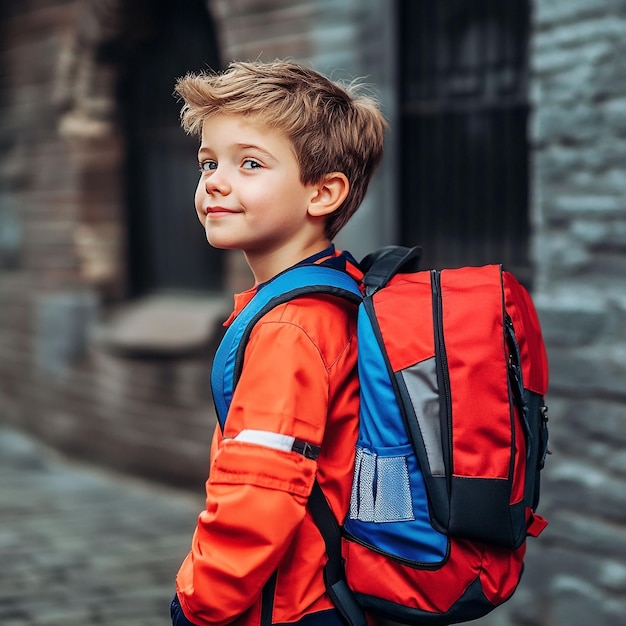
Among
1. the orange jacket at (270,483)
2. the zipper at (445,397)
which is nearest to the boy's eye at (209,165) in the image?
the orange jacket at (270,483)

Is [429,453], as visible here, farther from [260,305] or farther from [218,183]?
[218,183]

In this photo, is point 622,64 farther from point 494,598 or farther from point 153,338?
point 153,338

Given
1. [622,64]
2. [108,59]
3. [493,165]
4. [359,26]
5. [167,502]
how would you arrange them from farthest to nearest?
[108,59] → [167,502] → [359,26] → [493,165] → [622,64]

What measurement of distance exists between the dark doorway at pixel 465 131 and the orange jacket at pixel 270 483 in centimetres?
247

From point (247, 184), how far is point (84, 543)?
3463mm

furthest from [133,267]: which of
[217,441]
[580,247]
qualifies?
[217,441]

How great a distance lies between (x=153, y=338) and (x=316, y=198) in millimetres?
4034

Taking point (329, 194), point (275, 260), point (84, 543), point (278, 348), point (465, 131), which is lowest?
point (84, 543)

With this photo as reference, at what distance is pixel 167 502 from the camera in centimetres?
556

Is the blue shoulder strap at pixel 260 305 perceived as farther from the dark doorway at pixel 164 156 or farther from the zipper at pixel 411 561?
the dark doorway at pixel 164 156

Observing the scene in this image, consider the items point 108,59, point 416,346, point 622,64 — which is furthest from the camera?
point 108,59

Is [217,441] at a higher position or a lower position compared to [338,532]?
higher

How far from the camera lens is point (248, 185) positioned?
1.66m

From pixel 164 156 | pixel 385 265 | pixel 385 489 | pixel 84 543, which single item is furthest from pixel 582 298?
pixel 164 156
